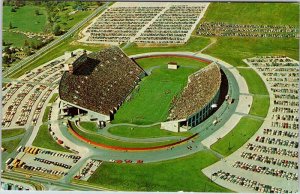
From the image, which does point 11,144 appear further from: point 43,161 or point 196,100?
point 196,100

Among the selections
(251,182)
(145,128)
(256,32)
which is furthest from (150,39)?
(251,182)

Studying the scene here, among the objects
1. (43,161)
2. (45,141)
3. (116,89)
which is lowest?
(43,161)

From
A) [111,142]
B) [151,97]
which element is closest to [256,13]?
[151,97]

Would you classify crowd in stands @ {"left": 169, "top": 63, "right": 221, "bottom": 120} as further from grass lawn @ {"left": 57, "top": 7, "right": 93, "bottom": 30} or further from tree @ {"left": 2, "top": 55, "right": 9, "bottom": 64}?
grass lawn @ {"left": 57, "top": 7, "right": 93, "bottom": 30}

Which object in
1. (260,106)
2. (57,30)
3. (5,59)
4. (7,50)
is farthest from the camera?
(57,30)

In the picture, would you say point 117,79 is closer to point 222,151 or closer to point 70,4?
point 222,151

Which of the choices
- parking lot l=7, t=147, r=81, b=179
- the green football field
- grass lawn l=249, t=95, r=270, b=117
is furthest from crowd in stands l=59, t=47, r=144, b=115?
grass lawn l=249, t=95, r=270, b=117

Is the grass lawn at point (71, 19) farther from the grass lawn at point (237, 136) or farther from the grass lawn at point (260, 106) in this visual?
the grass lawn at point (237, 136)

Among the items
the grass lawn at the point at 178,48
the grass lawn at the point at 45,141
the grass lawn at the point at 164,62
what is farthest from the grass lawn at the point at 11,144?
the grass lawn at the point at 178,48
